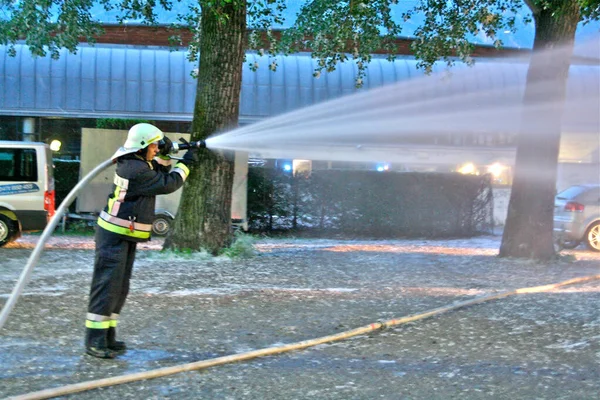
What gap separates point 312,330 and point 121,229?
2234mm

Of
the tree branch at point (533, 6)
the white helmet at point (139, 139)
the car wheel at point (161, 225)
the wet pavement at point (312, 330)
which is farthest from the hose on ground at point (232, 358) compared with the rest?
the car wheel at point (161, 225)

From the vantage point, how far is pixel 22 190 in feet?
43.6

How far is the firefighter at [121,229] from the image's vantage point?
5578 millimetres

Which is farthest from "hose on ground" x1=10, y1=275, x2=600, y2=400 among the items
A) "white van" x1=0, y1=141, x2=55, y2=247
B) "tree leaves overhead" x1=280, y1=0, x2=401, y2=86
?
"white van" x1=0, y1=141, x2=55, y2=247

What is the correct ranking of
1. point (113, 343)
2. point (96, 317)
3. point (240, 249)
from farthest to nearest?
point (240, 249), point (113, 343), point (96, 317)

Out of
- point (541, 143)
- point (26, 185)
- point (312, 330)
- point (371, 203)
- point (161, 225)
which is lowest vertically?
point (312, 330)

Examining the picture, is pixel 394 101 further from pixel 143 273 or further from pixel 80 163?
pixel 143 273

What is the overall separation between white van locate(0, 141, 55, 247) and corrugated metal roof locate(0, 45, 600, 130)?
9.07 m

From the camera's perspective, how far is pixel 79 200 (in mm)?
16750

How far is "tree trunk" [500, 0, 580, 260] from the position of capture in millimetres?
11617

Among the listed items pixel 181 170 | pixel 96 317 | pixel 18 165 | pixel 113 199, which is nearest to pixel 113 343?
pixel 96 317

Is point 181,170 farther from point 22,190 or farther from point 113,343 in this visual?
point 22,190

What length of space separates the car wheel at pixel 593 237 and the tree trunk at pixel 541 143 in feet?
12.5

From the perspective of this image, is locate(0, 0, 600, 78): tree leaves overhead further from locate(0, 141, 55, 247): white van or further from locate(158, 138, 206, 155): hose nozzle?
locate(158, 138, 206, 155): hose nozzle
